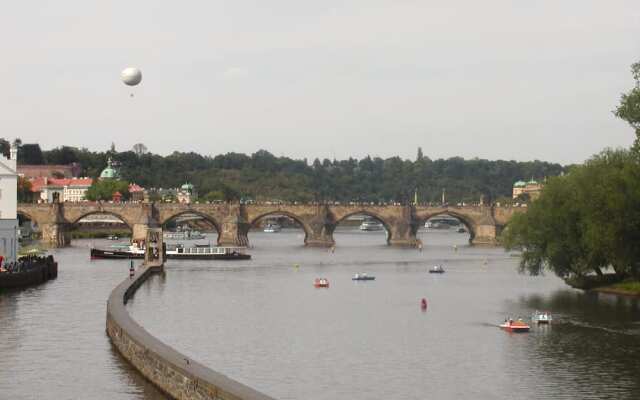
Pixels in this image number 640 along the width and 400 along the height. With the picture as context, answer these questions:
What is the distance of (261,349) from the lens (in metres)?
59.6

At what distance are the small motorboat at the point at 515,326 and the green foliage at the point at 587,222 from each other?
→ 55.6 ft

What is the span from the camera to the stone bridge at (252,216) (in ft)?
595

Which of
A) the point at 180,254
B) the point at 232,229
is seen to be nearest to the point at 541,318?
the point at 180,254

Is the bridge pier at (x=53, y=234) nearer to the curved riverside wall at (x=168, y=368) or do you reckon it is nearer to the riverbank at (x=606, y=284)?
the riverbank at (x=606, y=284)

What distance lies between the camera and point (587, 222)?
286ft

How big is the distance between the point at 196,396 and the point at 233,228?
144 metres

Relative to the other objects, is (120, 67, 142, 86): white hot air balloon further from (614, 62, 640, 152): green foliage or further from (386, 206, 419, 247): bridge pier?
(386, 206, 419, 247): bridge pier

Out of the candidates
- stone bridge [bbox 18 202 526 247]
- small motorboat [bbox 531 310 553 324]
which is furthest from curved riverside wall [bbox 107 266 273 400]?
stone bridge [bbox 18 202 526 247]

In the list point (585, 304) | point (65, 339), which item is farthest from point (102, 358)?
point (585, 304)

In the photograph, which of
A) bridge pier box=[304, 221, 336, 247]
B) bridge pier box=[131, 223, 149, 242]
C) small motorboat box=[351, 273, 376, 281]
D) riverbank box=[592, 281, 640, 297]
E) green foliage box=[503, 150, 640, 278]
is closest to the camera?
green foliage box=[503, 150, 640, 278]

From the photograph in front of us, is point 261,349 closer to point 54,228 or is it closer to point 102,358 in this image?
point 102,358

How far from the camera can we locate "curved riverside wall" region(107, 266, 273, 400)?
37062 millimetres

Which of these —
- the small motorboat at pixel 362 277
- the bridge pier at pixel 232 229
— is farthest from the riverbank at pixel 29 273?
the bridge pier at pixel 232 229

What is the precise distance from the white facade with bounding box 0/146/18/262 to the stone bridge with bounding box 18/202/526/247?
73.1 metres
